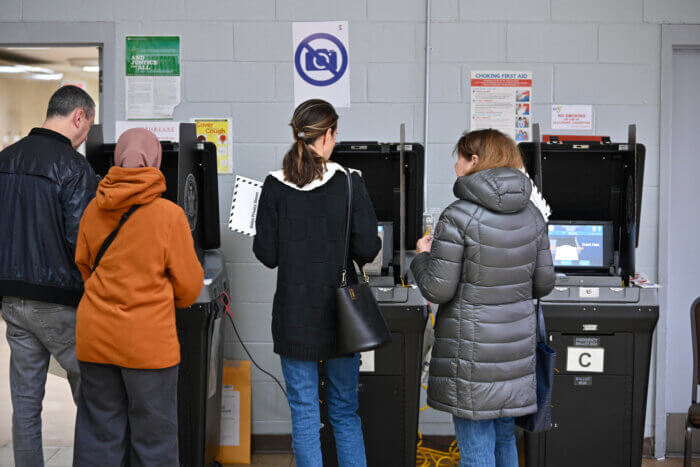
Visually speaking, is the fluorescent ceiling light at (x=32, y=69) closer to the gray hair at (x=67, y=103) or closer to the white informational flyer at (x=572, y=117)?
the gray hair at (x=67, y=103)

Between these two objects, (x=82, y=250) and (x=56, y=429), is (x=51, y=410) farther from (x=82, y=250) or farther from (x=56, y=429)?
(x=82, y=250)

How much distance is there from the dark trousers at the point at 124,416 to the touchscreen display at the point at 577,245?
5.70 feet

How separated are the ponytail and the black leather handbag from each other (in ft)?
0.50

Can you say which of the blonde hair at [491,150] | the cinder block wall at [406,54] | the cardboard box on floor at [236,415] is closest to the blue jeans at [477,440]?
the blonde hair at [491,150]

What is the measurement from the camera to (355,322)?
7.46 feet

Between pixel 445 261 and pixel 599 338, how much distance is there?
1.09 meters

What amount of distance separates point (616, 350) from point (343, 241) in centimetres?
136

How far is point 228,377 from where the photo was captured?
3420mm

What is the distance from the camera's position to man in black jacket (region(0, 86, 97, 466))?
2.46 m

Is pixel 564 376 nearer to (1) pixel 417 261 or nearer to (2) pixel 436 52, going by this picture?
(1) pixel 417 261

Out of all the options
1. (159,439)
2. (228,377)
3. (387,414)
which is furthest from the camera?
(228,377)

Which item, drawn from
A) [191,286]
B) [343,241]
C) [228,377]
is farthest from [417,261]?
[228,377]

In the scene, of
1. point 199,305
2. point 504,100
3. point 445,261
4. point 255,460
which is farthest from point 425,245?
point 255,460

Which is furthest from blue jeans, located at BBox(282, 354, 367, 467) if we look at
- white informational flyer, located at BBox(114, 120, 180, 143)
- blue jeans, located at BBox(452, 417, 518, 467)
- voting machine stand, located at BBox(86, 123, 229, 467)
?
white informational flyer, located at BBox(114, 120, 180, 143)
